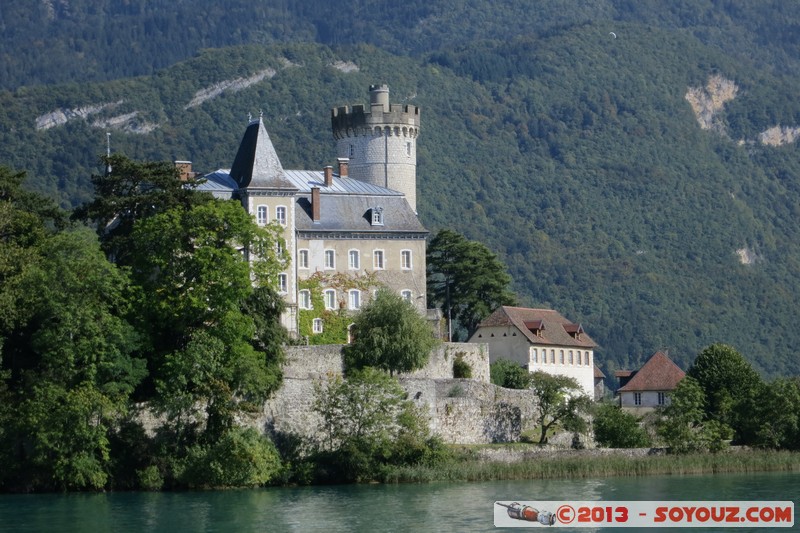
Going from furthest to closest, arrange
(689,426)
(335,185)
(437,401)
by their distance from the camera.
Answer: (335,185) → (689,426) → (437,401)

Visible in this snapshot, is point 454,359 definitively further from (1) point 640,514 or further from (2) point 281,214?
(1) point 640,514

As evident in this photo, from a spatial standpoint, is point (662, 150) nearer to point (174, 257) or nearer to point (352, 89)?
point (352, 89)

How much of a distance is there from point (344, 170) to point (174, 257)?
55.7 feet

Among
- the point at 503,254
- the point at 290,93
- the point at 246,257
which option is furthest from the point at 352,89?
the point at 246,257

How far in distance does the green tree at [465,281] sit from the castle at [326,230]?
5117 millimetres

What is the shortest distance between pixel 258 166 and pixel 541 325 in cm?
1567

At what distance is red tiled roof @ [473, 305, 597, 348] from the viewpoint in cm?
7238

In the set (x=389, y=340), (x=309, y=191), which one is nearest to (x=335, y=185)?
(x=309, y=191)

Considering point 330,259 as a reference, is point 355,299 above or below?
below

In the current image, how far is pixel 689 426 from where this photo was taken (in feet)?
203

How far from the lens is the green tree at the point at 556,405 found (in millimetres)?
60562

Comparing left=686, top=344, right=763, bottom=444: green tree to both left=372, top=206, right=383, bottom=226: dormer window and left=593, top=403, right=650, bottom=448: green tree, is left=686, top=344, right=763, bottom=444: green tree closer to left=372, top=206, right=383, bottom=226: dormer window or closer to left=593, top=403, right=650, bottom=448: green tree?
left=593, top=403, right=650, bottom=448: green tree

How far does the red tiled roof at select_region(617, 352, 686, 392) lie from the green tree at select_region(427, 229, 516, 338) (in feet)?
23.6

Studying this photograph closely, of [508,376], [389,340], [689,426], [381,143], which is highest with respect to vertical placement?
[381,143]
